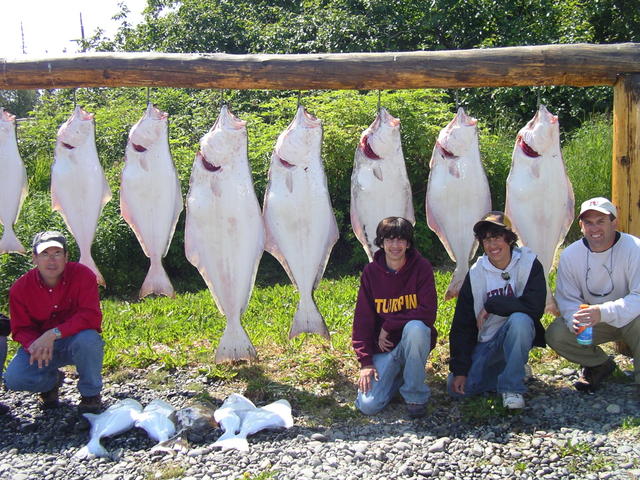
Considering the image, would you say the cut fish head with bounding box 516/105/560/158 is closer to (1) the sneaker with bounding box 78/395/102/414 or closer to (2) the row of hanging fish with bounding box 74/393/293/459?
(2) the row of hanging fish with bounding box 74/393/293/459

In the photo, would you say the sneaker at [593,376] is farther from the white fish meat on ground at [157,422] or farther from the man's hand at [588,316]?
the white fish meat on ground at [157,422]

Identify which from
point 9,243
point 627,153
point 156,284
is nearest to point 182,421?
point 156,284

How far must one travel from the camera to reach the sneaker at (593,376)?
3912 mm

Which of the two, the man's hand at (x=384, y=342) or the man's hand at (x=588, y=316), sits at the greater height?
the man's hand at (x=588, y=316)

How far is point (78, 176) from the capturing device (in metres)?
4.00

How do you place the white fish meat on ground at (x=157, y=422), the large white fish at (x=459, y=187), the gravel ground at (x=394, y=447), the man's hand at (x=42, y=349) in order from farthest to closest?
the large white fish at (x=459, y=187) < the man's hand at (x=42, y=349) < the white fish meat on ground at (x=157, y=422) < the gravel ground at (x=394, y=447)

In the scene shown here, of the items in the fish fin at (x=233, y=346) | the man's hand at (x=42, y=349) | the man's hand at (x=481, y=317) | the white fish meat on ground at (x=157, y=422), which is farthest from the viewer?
the fish fin at (x=233, y=346)

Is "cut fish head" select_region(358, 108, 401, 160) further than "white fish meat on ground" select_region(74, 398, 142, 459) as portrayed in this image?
Yes

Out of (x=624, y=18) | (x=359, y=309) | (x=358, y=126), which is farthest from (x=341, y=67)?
(x=624, y=18)

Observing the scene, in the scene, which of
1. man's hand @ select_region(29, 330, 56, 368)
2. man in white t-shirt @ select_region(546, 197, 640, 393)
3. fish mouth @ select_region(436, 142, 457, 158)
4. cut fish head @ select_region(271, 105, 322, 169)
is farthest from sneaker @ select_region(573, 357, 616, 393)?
man's hand @ select_region(29, 330, 56, 368)

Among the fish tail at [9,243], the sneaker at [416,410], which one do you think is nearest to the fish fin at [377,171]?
the sneaker at [416,410]

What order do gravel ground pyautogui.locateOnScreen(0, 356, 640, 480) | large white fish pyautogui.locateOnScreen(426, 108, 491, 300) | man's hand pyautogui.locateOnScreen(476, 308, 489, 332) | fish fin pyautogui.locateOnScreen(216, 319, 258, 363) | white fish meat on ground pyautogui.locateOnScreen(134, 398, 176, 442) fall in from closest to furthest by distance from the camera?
gravel ground pyautogui.locateOnScreen(0, 356, 640, 480) → white fish meat on ground pyautogui.locateOnScreen(134, 398, 176, 442) → man's hand pyautogui.locateOnScreen(476, 308, 489, 332) → fish fin pyautogui.locateOnScreen(216, 319, 258, 363) → large white fish pyautogui.locateOnScreen(426, 108, 491, 300)

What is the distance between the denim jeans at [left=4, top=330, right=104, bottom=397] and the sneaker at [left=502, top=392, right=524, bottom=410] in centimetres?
238

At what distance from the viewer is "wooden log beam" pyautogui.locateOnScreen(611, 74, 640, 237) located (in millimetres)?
3951
